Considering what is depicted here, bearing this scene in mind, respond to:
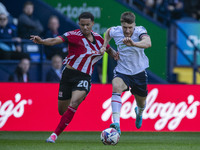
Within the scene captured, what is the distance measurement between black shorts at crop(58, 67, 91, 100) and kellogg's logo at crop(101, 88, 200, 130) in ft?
8.52

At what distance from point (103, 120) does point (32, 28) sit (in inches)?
118

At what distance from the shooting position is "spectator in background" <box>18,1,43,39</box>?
12.5 m

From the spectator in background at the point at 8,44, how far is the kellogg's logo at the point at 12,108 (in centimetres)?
150

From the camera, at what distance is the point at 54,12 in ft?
43.5

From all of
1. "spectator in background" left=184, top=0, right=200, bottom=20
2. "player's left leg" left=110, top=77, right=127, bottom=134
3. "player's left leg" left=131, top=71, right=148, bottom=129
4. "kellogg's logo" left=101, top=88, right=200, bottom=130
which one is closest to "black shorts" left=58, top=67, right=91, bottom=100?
"player's left leg" left=110, top=77, right=127, bottom=134

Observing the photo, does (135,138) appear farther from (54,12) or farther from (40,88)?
(54,12)

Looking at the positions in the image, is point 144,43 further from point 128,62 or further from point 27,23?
point 27,23

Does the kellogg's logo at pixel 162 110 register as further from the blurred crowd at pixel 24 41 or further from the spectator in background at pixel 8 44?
the spectator in background at pixel 8 44

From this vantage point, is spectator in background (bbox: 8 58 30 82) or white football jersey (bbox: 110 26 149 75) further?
spectator in background (bbox: 8 58 30 82)

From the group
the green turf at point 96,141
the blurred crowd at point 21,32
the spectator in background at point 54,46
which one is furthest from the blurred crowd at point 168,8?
the green turf at point 96,141

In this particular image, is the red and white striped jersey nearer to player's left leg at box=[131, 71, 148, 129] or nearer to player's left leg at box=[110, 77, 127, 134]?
player's left leg at box=[110, 77, 127, 134]

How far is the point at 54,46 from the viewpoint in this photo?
41.5 feet

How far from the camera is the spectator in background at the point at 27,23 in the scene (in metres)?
12.5

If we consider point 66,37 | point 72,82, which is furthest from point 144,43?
point 72,82
